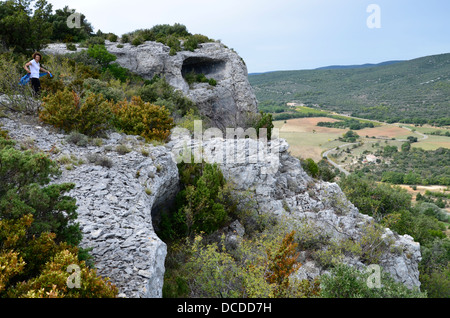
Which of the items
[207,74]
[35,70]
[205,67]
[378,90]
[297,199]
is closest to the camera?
[35,70]

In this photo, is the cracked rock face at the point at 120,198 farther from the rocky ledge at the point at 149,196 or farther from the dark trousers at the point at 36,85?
the dark trousers at the point at 36,85

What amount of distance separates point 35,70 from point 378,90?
127 metres

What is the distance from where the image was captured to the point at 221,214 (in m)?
10.5

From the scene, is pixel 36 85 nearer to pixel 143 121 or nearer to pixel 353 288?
pixel 143 121

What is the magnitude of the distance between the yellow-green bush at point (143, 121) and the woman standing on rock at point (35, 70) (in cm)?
335

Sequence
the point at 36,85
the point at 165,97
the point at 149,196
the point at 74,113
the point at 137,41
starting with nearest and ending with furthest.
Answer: the point at 149,196 → the point at 74,113 → the point at 36,85 → the point at 165,97 → the point at 137,41

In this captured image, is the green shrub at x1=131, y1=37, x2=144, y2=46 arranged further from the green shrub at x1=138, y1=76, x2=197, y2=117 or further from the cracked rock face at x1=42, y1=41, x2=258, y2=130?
the green shrub at x1=138, y1=76, x2=197, y2=117

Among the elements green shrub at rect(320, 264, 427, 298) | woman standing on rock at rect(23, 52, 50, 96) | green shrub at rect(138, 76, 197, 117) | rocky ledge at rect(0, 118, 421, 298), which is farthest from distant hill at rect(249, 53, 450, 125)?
green shrub at rect(320, 264, 427, 298)

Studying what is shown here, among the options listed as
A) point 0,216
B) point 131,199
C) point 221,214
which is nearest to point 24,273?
point 0,216

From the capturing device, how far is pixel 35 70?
37.7 ft

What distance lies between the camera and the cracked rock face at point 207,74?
25188 millimetres

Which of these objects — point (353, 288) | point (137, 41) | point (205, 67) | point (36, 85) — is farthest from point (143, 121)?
point (205, 67)

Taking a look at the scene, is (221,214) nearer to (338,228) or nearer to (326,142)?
(338,228)

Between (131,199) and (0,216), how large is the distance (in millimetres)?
3290
